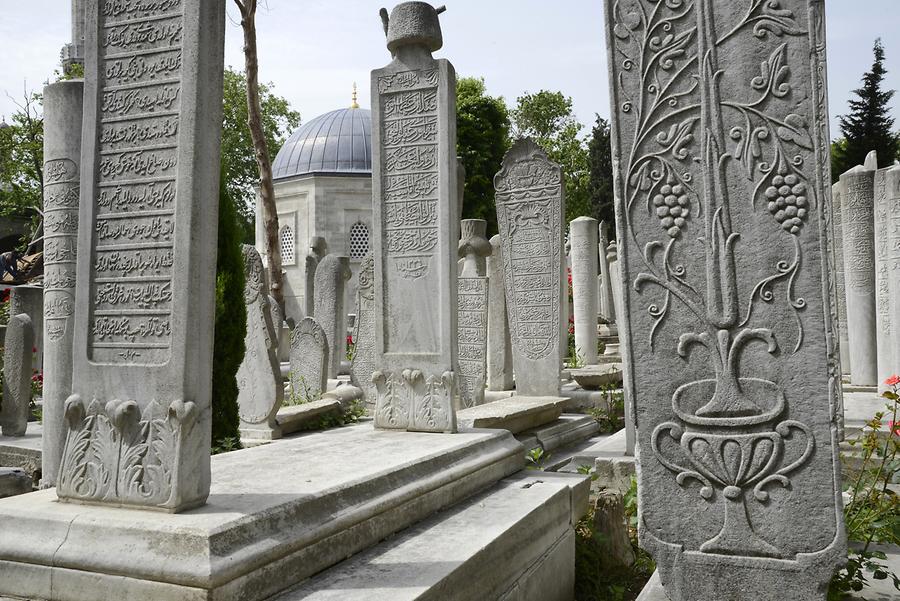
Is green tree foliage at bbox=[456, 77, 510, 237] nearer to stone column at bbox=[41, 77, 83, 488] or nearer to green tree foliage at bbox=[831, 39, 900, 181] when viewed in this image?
green tree foliage at bbox=[831, 39, 900, 181]

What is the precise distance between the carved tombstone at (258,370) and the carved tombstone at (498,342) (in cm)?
340

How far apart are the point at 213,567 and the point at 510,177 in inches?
274

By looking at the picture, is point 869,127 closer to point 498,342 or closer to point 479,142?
point 479,142

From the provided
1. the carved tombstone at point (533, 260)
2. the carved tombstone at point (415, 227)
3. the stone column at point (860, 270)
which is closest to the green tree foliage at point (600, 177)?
the stone column at point (860, 270)

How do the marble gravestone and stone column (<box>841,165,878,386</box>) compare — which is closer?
the marble gravestone

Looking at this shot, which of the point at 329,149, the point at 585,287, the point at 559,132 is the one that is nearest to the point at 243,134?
the point at 329,149

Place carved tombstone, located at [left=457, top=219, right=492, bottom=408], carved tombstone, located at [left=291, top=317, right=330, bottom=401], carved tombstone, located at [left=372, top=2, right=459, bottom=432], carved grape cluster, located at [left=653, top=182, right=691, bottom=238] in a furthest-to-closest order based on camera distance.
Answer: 1. carved tombstone, located at [left=291, top=317, right=330, bottom=401]
2. carved tombstone, located at [left=457, top=219, right=492, bottom=408]
3. carved tombstone, located at [left=372, top=2, right=459, bottom=432]
4. carved grape cluster, located at [left=653, top=182, right=691, bottom=238]

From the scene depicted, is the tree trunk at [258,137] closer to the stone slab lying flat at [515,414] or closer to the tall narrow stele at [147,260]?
the stone slab lying flat at [515,414]

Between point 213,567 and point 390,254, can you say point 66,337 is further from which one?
point 213,567

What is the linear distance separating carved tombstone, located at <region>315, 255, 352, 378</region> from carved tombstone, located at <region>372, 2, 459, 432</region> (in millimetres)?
6155

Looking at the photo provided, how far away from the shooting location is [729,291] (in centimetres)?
274

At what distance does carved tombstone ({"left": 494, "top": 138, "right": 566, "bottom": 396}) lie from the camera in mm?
8336

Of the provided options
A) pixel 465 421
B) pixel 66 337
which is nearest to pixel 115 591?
pixel 66 337

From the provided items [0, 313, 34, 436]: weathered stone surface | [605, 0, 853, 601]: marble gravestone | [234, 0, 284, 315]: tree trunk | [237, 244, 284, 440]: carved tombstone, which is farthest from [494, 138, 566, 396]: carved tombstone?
[234, 0, 284, 315]: tree trunk
